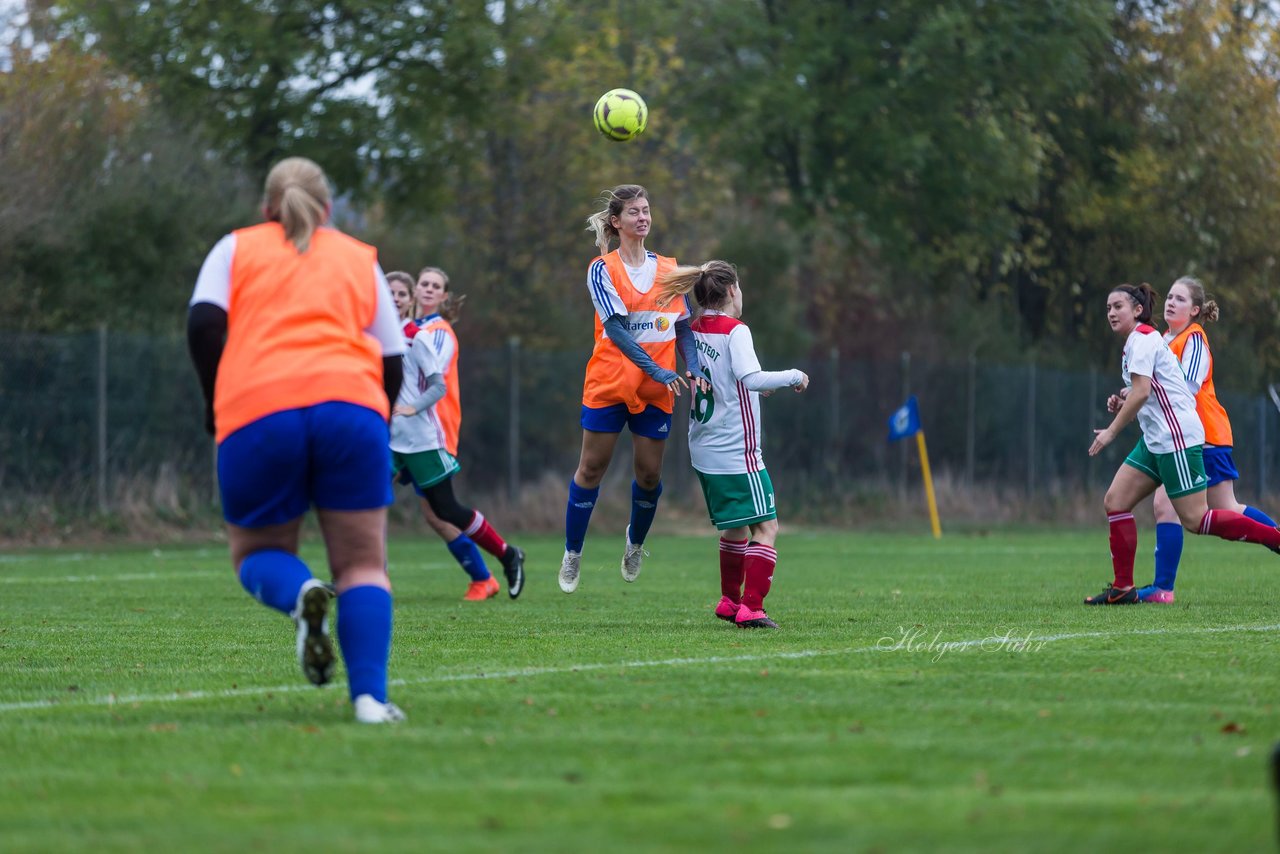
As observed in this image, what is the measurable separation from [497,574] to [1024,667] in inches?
336

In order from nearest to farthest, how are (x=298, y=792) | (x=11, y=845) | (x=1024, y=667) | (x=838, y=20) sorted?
(x=11, y=845) → (x=298, y=792) → (x=1024, y=667) → (x=838, y=20)

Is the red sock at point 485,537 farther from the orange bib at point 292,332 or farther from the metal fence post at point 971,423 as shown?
the metal fence post at point 971,423

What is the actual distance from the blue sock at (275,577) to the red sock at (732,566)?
12.6 ft

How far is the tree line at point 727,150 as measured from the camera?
78.8ft

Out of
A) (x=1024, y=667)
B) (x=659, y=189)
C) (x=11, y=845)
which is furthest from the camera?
(x=659, y=189)

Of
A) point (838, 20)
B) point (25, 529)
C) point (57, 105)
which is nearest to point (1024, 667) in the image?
point (25, 529)

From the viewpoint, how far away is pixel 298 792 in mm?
4543

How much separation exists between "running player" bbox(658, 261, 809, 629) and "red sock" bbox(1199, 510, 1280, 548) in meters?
3.22

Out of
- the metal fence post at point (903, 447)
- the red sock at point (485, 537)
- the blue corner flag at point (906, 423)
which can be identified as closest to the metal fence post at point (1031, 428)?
the metal fence post at point (903, 447)

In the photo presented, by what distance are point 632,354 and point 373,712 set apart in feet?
14.3

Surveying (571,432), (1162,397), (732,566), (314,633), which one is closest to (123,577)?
(732,566)

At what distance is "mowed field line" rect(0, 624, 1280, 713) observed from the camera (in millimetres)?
6483

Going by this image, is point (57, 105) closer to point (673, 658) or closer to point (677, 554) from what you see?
point (677, 554)

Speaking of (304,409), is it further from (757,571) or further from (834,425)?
(834,425)
